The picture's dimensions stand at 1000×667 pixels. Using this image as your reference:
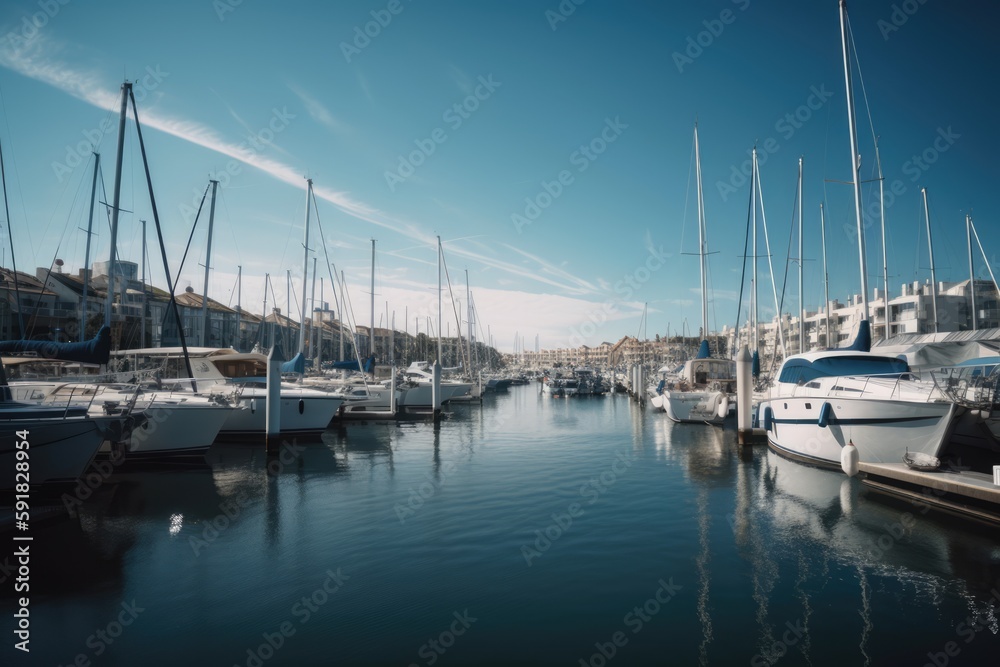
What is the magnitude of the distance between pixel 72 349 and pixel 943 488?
23911mm

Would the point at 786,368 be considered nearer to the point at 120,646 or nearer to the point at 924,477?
the point at 924,477

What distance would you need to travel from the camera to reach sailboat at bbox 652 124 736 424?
30.0 metres

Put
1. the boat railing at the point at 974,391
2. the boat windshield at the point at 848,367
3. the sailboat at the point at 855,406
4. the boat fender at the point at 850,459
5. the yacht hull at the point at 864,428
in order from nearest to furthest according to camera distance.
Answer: the boat railing at the point at 974,391
the yacht hull at the point at 864,428
the sailboat at the point at 855,406
the boat fender at the point at 850,459
the boat windshield at the point at 848,367

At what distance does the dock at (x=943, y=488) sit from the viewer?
37.1 feet

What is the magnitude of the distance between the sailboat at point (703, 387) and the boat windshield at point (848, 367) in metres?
10.1

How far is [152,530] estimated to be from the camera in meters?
11.4

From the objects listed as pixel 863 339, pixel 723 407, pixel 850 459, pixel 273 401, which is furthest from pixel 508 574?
pixel 723 407

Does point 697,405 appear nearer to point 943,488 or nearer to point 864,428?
point 864,428

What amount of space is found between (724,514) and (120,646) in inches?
472

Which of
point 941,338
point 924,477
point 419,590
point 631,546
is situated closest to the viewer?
point 419,590

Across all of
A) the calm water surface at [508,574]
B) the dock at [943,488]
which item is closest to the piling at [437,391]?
the calm water surface at [508,574]

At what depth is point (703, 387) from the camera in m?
31.7

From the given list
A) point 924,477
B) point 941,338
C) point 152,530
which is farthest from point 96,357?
point 941,338

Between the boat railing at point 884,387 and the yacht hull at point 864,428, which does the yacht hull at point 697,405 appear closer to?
the yacht hull at point 864,428
